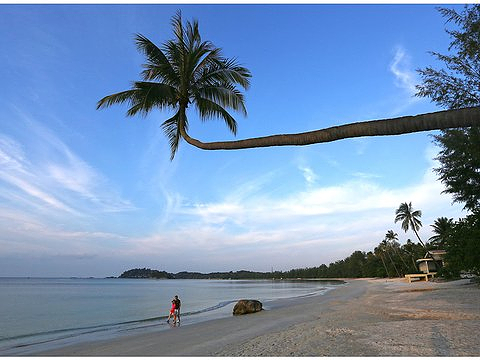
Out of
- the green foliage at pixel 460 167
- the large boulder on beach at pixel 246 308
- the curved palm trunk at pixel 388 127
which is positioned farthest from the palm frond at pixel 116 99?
the large boulder on beach at pixel 246 308

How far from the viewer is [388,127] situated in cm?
448

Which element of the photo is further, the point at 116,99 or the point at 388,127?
the point at 116,99

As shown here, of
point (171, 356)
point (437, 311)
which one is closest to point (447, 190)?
point (437, 311)

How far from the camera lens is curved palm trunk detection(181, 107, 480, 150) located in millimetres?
3907

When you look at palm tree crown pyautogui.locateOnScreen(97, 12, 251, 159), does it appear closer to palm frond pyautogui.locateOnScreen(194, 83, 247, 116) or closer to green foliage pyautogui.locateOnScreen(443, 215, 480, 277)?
palm frond pyautogui.locateOnScreen(194, 83, 247, 116)

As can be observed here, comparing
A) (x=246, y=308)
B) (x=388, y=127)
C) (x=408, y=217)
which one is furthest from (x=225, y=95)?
(x=408, y=217)

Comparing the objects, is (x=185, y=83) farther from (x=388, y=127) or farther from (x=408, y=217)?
(x=408, y=217)

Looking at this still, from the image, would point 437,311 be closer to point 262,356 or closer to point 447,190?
point 447,190

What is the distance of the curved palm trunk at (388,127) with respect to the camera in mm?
3907

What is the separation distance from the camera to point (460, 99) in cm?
1027

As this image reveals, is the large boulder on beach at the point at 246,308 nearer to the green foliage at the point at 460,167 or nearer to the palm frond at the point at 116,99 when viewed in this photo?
the green foliage at the point at 460,167

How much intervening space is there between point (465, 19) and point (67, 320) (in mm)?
28743

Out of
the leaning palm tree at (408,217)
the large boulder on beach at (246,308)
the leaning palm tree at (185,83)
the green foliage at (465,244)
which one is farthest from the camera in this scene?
the leaning palm tree at (408,217)

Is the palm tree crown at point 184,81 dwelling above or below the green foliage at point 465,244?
above
